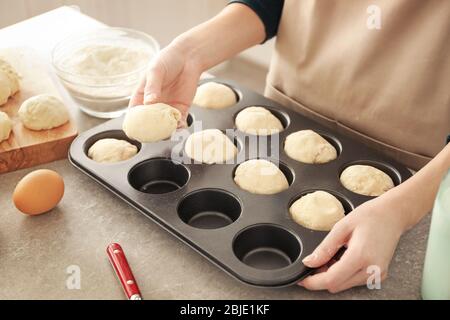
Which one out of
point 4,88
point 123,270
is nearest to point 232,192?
point 123,270

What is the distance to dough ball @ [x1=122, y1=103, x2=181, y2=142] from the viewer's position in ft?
4.73

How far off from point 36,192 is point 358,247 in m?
0.74

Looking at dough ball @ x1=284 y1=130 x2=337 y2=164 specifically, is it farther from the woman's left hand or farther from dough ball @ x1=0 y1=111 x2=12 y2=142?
dough ball @ x1=0 y1=111 x2=12 y2=142

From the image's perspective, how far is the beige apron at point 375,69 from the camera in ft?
4.50

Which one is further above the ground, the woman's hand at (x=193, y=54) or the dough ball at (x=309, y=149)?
the woman's hand at (x=193, y=54)

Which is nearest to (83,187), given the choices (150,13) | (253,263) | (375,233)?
(253,263)

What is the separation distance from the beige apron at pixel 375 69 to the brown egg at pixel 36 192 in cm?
79

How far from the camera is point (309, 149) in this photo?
4.68ft

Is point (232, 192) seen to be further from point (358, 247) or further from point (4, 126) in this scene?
point (4, 126)

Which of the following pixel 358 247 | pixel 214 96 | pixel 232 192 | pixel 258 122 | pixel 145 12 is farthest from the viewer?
pixel 145 12

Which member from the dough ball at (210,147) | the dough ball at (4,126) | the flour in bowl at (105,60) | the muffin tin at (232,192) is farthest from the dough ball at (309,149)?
the dough ball at (4,126)

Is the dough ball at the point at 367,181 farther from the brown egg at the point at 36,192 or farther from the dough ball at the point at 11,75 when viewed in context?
the dough ball at the point at 11,75

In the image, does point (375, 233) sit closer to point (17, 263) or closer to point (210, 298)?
point (210, 298)

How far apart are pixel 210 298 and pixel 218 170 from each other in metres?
0.38
